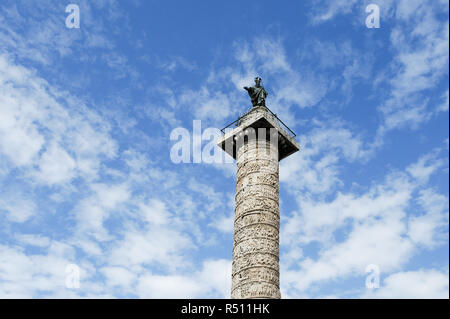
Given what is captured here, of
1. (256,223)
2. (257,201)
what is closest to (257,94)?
(257,201)

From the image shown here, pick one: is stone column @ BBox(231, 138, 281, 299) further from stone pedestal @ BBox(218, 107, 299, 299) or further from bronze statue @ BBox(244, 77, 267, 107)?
bronze statue @ BBox(244, 77, 267, 107)

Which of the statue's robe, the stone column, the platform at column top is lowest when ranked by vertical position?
the stone column

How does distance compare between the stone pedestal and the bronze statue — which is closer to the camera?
the stone pedestal

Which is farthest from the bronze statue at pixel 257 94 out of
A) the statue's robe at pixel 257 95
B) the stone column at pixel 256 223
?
the stone column at pixel 256 223

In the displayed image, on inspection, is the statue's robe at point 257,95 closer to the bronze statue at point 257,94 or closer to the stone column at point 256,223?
the bronze statue at point 257,94

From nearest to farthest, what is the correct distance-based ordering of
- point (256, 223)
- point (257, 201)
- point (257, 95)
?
point (256, 223) < point (257, 201) < point (257, 95)

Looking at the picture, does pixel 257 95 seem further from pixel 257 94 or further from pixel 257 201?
pixel 257 201

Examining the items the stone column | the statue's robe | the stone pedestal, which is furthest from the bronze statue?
the stone column
